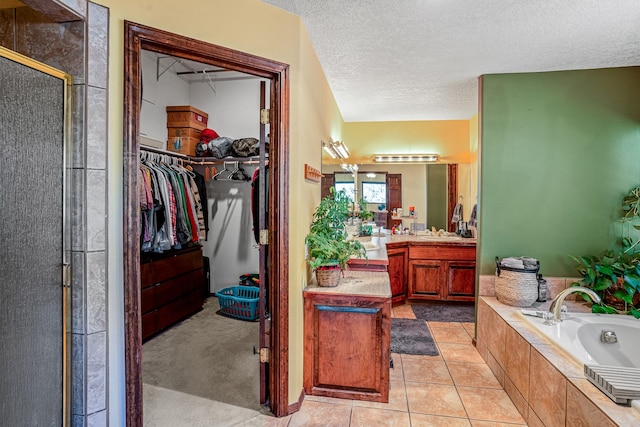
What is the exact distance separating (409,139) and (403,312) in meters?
2.33

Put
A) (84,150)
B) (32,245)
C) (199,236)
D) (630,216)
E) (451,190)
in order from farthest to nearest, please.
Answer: (451,190), (199,236), (630,216), (84,150), (32,245)

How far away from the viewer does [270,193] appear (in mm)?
2029

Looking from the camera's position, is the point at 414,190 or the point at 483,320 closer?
the point at 483,320

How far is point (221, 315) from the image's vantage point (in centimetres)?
377

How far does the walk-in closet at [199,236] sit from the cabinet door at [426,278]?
6.20 feet

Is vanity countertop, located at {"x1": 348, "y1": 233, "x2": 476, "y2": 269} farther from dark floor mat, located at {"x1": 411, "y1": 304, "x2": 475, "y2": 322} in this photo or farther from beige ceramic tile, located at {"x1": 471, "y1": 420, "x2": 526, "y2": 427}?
beige ceramic tile, located at {"x1": 471, "y1": 420, "x2": 526, "y2": 427}

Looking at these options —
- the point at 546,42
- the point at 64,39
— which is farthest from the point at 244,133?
the point at 546,42

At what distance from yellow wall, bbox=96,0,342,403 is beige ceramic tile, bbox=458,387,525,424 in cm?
112

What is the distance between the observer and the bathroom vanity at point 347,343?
2.16 meters

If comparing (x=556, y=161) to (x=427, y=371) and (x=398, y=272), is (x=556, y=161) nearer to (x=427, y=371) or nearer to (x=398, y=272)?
(x=398, y=272)

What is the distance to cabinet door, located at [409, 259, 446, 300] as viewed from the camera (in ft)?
13.6

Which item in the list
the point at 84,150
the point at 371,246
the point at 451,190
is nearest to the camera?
the point at 84,150

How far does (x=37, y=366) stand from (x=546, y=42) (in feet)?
11.1

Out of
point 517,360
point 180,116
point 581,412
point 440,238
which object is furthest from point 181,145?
point 581,412
